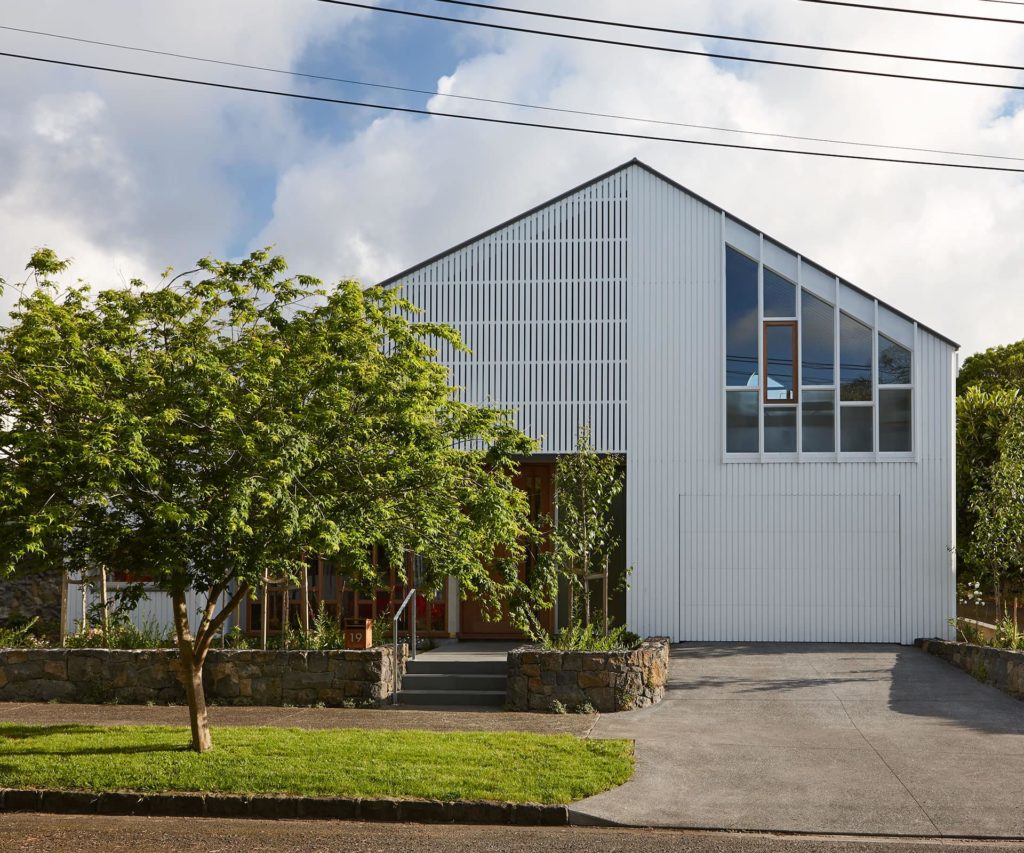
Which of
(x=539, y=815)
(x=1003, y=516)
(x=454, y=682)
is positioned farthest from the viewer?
(x=1003, y=516)

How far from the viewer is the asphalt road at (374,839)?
8.05 meters

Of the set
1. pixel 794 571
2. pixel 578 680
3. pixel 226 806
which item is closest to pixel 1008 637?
pixel 794 571

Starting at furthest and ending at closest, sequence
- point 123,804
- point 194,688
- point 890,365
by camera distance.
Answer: point 890,365 → point 194,688 → point 123,804

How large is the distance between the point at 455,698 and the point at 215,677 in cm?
315

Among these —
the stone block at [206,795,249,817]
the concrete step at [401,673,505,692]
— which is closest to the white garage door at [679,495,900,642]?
the concrete step at [401,673,505,692]

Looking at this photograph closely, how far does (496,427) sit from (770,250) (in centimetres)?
896

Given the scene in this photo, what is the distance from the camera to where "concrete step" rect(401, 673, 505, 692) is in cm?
1488

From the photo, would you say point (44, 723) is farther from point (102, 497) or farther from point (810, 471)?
point (810, 471)

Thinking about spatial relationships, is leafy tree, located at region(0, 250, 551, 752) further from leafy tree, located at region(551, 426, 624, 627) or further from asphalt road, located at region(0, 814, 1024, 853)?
leafy tree, located at region(551, 426, 624, 627)

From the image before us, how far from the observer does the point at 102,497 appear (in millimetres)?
9312

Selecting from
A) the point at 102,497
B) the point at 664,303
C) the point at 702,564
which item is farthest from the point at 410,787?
the point at 664,303

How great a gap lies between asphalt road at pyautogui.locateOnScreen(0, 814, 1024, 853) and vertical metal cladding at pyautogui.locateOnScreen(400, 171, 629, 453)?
11113 mm

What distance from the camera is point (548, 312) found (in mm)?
19672

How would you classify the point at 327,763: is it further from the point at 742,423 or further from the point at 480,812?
the point at 742,423
